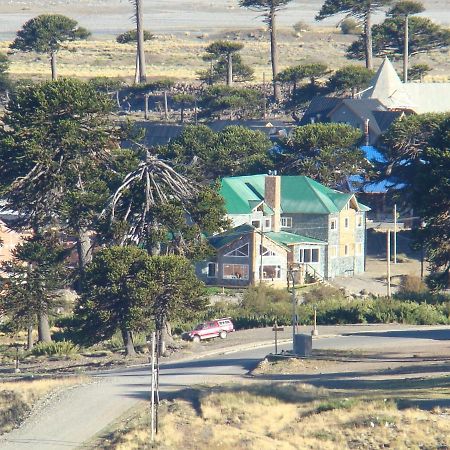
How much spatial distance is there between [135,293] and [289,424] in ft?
43.4

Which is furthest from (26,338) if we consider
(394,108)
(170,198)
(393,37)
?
(393,37)

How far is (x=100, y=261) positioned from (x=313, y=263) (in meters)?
24.7

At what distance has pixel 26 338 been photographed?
59.7 m

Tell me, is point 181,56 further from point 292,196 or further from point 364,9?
point 292,196

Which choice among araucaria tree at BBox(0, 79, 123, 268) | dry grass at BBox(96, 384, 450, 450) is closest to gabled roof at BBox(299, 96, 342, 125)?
araucaria tree at BBox(0, 79, 123, 268)

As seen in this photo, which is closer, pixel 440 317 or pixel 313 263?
pixel 440 317

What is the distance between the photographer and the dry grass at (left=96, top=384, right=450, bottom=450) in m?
34.5

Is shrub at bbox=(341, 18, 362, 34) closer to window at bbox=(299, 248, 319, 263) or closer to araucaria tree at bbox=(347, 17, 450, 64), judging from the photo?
araucaria tree at bbox=(347, 17, 450, 64)

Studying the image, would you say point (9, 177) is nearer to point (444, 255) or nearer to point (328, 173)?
point (444, 255)

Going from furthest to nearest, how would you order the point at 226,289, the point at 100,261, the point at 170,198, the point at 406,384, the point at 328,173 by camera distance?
1. the point at 328,173
2. the point at 226,289
3. the point at 170,198
4. the point at 100,261
5. the point at 406,384

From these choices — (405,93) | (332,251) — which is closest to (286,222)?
(332,251)

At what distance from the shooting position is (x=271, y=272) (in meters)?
70.4

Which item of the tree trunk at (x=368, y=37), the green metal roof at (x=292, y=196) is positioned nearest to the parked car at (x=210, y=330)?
the green metal roof at (x=292, y=196)

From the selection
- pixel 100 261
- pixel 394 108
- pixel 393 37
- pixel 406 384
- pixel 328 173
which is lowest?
pixel 406 384
